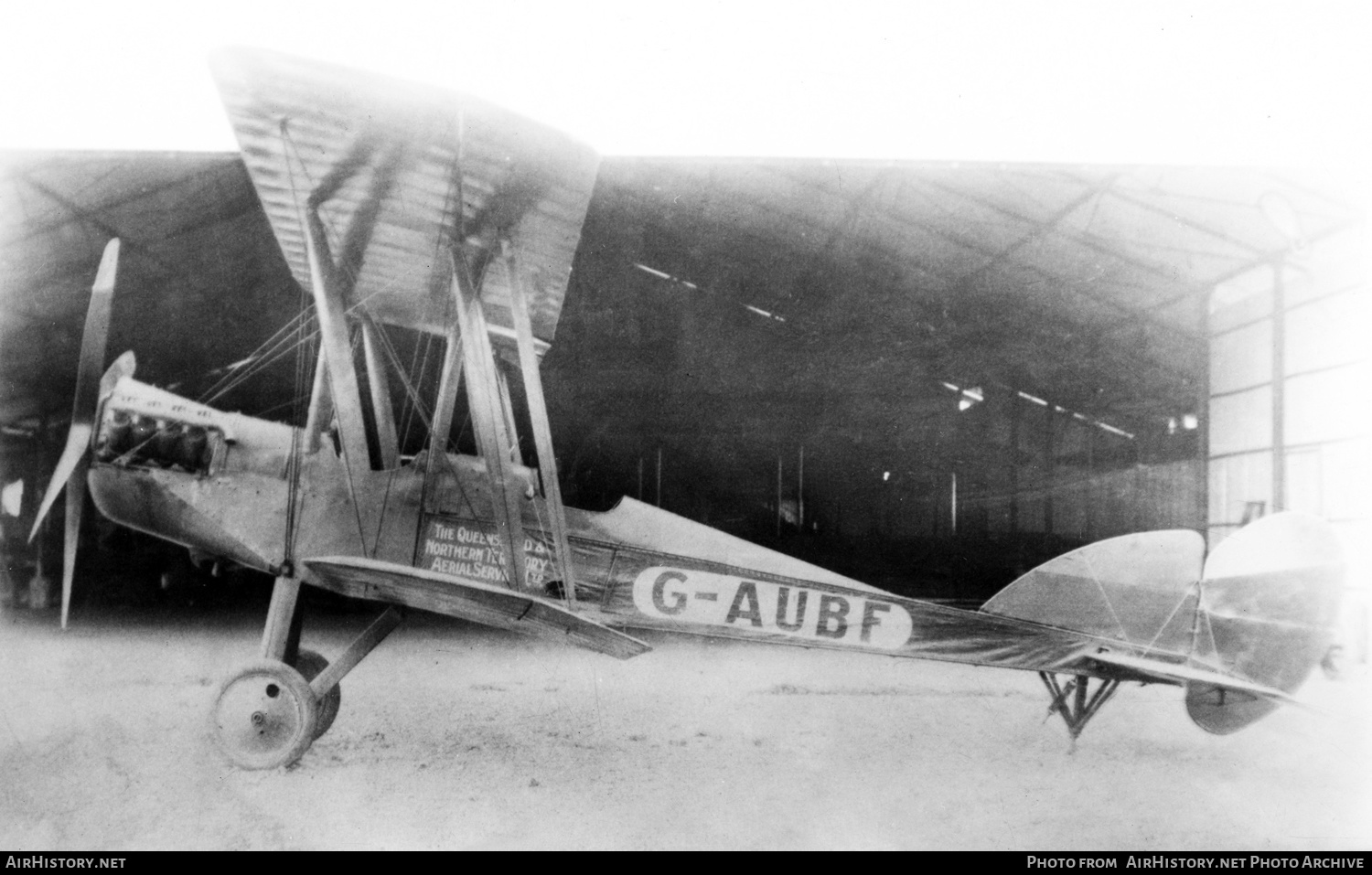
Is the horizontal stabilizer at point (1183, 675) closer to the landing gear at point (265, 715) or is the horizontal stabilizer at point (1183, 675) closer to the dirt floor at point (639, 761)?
the dirt floor at point (639, 761)

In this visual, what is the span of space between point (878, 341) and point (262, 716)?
2.53 metres

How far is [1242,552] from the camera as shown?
99.2 inches

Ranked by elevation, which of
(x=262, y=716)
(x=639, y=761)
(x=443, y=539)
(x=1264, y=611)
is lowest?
(x=639, y=761)

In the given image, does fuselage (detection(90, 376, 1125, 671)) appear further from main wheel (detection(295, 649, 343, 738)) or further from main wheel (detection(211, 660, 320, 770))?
main wheel (detection(295, 649, 343, 738))

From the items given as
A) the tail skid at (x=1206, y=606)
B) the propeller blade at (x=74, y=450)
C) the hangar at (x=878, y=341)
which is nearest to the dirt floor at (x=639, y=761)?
the tail skid at (x=1206, y=606)

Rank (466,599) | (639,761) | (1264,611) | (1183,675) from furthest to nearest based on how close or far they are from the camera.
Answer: (639,761), (1264,611), (1183,675), (466,599)

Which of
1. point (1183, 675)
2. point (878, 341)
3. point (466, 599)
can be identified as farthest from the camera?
point (878, 341)

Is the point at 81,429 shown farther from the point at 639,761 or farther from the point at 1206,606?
the point at 1206,606

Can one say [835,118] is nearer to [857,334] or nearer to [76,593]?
[857,334]

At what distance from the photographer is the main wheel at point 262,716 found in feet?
7.00

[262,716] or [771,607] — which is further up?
[771,607]

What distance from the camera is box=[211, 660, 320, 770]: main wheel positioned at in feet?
7.00

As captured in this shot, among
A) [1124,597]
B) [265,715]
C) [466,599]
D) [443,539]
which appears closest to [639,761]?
[466,599]

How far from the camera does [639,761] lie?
102 inches
